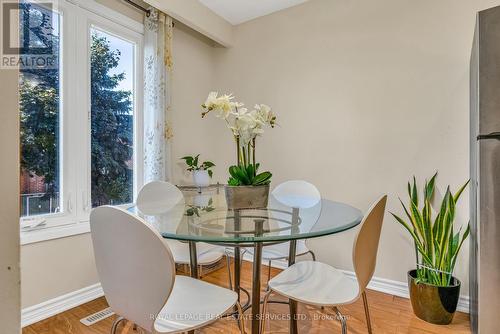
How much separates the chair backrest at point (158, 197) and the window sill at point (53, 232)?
21.4 inches

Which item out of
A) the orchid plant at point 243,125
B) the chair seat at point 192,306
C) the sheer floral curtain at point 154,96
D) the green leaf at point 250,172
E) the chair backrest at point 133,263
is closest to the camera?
the chair backrest at point 133,263

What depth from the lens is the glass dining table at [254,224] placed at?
121 centimetres

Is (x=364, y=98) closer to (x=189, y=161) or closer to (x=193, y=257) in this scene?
(x=189, y=161)

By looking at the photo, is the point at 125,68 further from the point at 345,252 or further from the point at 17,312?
the point at 345,252

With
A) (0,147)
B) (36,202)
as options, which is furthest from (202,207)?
(0,147)

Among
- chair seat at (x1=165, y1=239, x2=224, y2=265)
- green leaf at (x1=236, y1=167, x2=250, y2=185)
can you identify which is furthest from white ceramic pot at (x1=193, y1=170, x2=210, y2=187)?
green leaf at (x1=236, y1=167, x2=250, y2=185)

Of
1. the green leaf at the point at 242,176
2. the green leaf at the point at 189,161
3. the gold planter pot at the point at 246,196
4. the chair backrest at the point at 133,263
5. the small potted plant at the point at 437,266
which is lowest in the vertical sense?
the small potted plant at the point at 437,266

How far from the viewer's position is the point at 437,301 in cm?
186

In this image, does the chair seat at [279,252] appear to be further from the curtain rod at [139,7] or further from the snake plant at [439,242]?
the curtain rod at [139,7]

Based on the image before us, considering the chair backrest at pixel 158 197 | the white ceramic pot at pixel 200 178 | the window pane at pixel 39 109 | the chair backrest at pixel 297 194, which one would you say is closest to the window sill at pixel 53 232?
the window pane at pixel 39 109

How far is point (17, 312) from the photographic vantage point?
0.47 metres

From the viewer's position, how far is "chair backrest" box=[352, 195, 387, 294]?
123cm

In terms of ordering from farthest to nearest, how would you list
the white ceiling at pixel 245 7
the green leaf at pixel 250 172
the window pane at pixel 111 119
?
the white ceiling at pixel 245 7 < the window pane at pixel 111 119 < the green leaf at pixel 250 172

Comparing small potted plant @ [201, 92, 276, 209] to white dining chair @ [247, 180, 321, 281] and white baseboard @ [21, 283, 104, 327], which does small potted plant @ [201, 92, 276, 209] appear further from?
white baseboard @ [21, 283, 104, 327]
